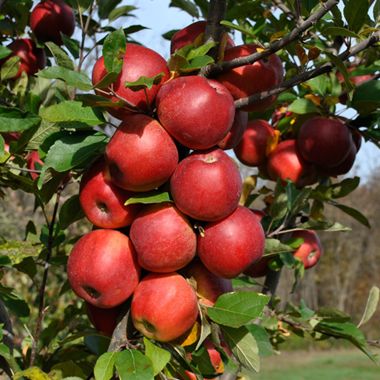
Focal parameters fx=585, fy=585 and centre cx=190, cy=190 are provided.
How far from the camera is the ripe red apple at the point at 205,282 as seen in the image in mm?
944

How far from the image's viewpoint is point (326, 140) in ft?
4.62

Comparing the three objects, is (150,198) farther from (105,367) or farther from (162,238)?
(105,367)

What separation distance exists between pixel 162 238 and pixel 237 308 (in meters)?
0.16

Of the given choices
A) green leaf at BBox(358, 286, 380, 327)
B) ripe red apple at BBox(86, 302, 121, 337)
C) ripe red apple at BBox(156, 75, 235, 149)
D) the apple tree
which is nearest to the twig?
the apple tree

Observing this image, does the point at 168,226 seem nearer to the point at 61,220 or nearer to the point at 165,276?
the point at 165,276

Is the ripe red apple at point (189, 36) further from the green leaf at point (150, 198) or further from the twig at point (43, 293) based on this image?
the twig at point (43, 293)

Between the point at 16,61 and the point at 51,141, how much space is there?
2.13ft

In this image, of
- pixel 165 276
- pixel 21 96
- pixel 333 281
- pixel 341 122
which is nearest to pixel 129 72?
pixel 165 276

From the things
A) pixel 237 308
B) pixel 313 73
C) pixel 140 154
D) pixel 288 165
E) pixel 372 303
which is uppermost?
pixel 313 73

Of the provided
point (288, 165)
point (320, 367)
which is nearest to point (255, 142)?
point (288, 165)

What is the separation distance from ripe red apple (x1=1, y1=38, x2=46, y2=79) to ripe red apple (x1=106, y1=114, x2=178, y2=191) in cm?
87

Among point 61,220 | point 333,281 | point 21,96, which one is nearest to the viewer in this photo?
point 61,220

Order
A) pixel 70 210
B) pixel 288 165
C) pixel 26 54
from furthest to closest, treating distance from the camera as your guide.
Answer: pixel 26 54 → pixel 288 165 → pixel 70 210

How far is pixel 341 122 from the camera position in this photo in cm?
148
